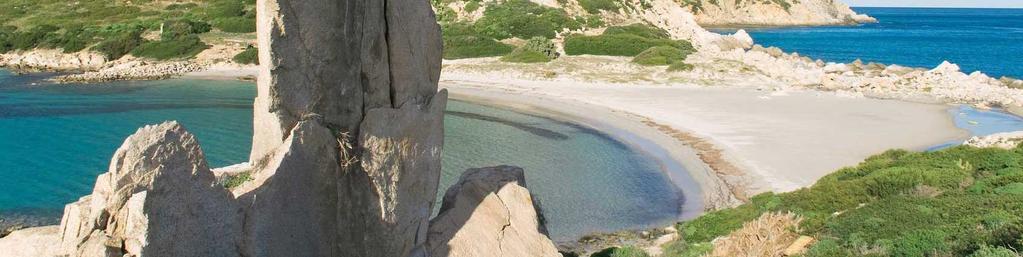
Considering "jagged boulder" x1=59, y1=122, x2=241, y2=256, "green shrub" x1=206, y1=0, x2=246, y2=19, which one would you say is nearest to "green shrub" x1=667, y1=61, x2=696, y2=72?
"green shrub" x1=206, y1=0, x2=246, y2=19

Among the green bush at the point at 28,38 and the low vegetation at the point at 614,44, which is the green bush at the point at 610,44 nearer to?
the low vegetation at the point at 614,44

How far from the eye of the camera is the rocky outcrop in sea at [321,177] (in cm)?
970

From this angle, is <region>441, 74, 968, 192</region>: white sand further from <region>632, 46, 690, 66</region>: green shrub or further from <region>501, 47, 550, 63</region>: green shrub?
<region>632, 46, 690, 66</region>: green shrub

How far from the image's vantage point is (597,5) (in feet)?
292

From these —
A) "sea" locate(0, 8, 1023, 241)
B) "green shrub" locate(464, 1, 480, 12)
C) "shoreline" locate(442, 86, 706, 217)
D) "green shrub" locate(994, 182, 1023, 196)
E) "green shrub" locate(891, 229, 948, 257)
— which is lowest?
"sea" locate(0, 8, 1023, 241)

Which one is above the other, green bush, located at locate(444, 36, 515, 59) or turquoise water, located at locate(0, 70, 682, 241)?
green bush, located at locate(444, 36, 515, 59)

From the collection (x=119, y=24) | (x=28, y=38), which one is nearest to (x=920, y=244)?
(x=119, y=24)

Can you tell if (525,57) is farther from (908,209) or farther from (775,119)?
(908,209)

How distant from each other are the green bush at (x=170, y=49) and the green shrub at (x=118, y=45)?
88cm

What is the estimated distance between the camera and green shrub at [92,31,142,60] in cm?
7075

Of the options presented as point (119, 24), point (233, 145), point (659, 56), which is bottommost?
point (233, 145)

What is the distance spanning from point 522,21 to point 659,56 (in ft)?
61.4

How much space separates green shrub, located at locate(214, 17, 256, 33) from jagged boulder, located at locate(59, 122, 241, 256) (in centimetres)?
7428

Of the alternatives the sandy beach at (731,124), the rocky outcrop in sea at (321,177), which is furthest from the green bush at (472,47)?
the rocky outcrop in sea at (321,177)
